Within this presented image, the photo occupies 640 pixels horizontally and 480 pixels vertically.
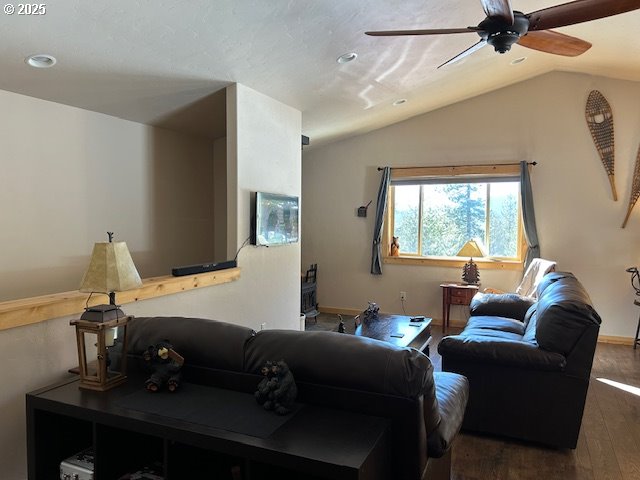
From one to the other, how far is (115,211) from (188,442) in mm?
3124

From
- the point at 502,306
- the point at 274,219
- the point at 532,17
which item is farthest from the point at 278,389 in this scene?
the point at 502,306

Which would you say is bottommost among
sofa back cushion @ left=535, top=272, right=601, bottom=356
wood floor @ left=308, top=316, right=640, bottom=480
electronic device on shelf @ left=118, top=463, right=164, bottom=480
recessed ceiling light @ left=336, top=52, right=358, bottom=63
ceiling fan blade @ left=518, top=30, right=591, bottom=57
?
wood floor @ left=308, top=316, right=640, bottom=480

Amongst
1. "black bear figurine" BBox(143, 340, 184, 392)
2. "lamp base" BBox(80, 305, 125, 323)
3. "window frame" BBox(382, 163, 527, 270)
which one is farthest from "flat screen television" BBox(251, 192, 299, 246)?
"window frame" BBox(382, 163, 527, 270)

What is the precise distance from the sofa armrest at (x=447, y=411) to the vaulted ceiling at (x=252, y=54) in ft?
7.77

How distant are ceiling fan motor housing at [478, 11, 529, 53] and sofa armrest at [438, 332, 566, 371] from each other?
1830 millimetres

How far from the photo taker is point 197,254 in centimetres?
500

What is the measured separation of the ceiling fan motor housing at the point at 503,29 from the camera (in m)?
2.42

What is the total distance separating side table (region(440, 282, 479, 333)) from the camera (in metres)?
5.56

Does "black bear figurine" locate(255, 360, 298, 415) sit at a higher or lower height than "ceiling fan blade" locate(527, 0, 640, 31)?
lower

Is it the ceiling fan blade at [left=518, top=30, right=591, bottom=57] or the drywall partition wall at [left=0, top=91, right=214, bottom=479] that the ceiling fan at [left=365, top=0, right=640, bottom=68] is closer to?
the ceiling fan blade at [left=518, top=30, right=591, bottom=57]

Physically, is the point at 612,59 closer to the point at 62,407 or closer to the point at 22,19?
the point at 22,19

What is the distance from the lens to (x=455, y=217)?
6.14m

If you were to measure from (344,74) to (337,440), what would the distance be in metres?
3.47

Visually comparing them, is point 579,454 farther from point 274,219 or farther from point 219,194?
point 219,194
